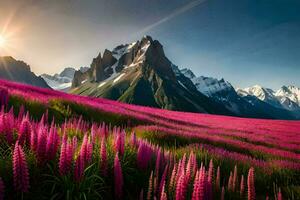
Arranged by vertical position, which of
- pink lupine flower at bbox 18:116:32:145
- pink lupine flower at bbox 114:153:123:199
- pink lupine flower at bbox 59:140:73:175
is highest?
pink lupine flower at bbox 18:116:32:145

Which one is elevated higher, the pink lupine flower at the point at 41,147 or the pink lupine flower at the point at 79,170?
the pink lupine flower at the point at 41,147

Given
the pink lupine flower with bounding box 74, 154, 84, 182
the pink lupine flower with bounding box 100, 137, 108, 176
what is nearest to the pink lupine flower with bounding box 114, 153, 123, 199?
the pink lupine flower with bounding box 100, 137, 108, 176

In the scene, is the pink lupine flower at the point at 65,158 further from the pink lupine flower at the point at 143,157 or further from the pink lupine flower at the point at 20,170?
the pink lupine flower at the point at 143,157

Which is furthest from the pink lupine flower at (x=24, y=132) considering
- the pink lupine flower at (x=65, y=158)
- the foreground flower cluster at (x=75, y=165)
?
the pink lupine flower at (x=65, y=158)

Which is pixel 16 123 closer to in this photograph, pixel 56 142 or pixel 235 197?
pixel 56 142

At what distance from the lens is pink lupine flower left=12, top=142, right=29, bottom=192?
4172 mm

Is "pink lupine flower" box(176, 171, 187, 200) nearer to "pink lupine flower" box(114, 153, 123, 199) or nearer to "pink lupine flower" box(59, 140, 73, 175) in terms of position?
"pink lupine flower" box(114, 153, 123, 199)

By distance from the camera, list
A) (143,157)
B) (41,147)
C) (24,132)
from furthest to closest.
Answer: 1. (143,157)
2. (24,132)
3. (41,147)

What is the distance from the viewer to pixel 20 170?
4.29m

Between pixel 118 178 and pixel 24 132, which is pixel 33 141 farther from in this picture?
pixel 118 178

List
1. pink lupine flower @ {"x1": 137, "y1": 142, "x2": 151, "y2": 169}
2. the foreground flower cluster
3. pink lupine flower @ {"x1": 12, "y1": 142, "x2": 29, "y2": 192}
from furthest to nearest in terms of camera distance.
→ pink lupine flower @ {"x1": 137, "y1": 142, "x2": 151, "y2": 169} → the foreground flower cluster → pink lupine flower @ {"x1": 12, "y1": 142, "x2": 29, "y2": 192}

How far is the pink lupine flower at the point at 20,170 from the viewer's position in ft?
13.7

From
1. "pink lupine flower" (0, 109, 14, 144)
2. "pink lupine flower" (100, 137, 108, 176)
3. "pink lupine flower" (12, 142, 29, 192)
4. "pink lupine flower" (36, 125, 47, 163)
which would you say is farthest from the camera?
"pink lupine flower" (100, 137, 108, 176)

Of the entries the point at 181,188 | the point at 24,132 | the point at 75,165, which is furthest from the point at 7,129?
the point at 181,188
